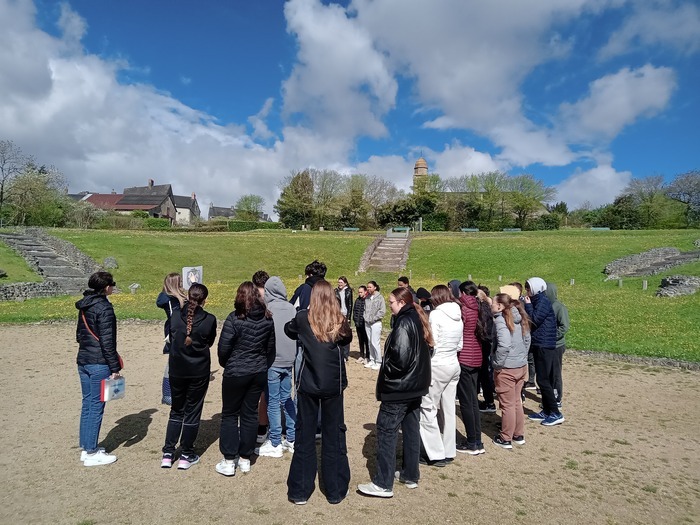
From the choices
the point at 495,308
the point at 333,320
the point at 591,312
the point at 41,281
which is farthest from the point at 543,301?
the point at 41,281

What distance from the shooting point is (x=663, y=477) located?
4996 millimetres

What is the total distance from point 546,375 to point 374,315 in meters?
4.01

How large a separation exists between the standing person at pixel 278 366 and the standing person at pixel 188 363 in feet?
2.63

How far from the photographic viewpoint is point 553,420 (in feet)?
21.5

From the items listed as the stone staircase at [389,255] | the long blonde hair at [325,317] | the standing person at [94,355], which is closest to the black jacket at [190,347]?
the standing person at [94,355]

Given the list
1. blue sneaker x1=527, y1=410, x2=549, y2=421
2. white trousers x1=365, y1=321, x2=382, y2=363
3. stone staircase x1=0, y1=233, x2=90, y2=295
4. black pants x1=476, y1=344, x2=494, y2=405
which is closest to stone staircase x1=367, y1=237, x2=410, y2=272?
stone staircase x1=0, y1=233, x2=90, y2=295

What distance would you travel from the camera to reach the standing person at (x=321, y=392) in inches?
166

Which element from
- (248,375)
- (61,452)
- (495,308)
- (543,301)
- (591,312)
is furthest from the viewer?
(591,312)

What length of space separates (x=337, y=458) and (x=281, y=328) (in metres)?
1.68

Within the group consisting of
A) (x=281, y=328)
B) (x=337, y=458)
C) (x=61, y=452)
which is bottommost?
(x=61, y=452)

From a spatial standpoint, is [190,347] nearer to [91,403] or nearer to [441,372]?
[91,403]

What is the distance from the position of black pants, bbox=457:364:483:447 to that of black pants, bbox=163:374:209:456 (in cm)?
325

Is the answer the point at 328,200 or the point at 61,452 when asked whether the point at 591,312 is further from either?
the point at 328,200

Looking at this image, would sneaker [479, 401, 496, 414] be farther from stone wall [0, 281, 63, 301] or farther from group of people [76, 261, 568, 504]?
stone wall [0, 281, 63, 301]
